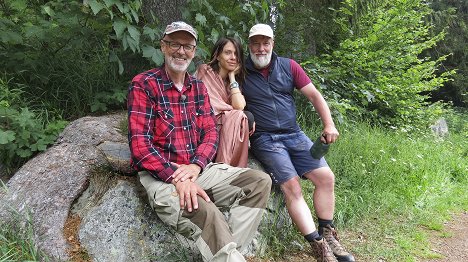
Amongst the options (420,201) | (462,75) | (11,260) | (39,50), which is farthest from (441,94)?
(11,260)

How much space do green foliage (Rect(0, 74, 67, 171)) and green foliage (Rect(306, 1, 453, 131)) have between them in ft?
15.0

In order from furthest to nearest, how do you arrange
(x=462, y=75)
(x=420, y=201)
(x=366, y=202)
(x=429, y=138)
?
(x=462, y=75) < (x=429, y=138) < (x=420, y=201) < (x=366, y=202)

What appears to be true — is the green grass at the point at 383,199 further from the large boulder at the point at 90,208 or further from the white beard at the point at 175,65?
the white beard at the point at 175,65

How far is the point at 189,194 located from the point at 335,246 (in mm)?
1600

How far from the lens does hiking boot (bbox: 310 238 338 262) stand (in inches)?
131

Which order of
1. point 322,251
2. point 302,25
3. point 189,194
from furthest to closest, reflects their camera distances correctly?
1. point 302,25
2. point 322,251
3. point 189,194

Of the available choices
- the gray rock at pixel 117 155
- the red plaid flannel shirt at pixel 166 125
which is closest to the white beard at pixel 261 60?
the red plaid flannel shirt at pixel 166 125

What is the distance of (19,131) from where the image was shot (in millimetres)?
3469

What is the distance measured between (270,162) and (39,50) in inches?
113

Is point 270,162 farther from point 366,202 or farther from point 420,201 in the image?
point 420,201

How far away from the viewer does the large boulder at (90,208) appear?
2.94 m

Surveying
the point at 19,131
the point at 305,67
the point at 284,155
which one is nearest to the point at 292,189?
the point at 284,155

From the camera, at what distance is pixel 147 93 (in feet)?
9.69

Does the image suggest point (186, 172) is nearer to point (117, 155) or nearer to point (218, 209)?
point (218, 209)
